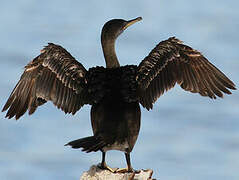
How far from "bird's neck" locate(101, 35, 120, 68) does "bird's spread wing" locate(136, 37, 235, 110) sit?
0.49 metres

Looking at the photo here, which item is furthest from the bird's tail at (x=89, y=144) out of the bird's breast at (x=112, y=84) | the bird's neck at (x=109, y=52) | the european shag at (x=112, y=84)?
the bird's neck at (x=109, y=52)

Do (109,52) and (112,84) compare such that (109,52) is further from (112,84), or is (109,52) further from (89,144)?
(89,144)

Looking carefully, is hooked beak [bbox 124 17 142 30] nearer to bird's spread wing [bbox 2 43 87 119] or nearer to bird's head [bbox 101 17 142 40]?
bird's head [bbox 101 17 142 40]

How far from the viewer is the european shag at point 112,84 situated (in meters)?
8.19

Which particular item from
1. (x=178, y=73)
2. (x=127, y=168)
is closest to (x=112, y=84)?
(x=127, y=168)

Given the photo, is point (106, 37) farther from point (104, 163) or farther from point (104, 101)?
point (104, 163)

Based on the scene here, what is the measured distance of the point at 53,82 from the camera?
9.10m

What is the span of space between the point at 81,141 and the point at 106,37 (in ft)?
7.83

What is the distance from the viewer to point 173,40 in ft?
30.9

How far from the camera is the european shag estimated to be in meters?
8.19

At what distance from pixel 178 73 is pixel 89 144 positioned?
2.67m

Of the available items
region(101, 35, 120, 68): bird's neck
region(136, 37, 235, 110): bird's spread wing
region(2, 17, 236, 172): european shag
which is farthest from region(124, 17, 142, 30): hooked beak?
region(136, 37, 235, 110): bird's spread wing

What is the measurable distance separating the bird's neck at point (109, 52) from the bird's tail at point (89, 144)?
163 cm

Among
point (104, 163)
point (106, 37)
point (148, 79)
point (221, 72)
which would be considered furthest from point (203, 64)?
point (104, 163)
